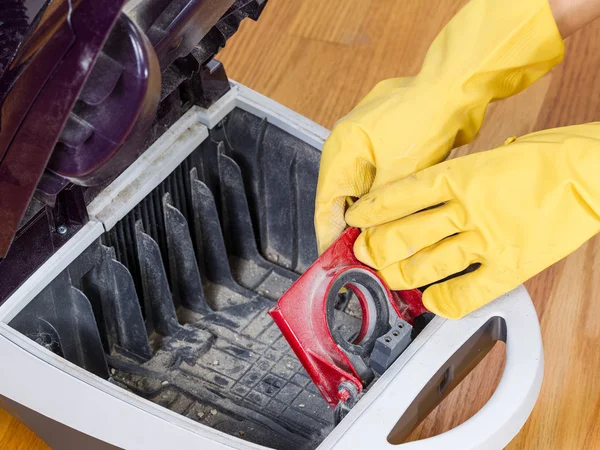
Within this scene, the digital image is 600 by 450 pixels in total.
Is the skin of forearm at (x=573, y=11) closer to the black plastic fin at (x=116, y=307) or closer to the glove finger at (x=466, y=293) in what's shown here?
the glove finger at (x=466, y=293)

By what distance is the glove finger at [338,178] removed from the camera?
3.06ft

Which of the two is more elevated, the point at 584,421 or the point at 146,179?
the point at 146,179

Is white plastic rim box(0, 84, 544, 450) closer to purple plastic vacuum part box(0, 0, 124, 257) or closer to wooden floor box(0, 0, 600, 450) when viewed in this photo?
purple plastic vacuum part box(0, 0, 124, 257)

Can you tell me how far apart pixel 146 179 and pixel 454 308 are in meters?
0.36

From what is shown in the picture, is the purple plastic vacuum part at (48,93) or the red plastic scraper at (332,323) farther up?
the purple plastic vacuum part at (48,93)

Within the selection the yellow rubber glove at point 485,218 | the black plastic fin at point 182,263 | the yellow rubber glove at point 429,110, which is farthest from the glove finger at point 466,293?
the black plastic fin at point 182,263

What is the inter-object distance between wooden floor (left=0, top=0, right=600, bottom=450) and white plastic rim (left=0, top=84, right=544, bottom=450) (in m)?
0.29

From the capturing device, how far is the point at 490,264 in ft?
2.82

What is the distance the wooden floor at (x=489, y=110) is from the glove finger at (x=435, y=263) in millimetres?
308

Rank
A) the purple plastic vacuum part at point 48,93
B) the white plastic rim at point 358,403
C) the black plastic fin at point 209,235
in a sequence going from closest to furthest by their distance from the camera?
the purple plastic vacuum part at point 48,93 → the white plastic rim at point 358,403 → the black plastic fin at point 209,235

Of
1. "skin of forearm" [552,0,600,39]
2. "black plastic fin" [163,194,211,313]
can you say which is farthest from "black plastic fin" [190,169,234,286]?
"skin of forearm" [552,0,600,39]

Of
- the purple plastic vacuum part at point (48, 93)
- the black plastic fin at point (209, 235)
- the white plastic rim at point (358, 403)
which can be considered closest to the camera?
the purple plastic vacuum part at point (48, 93)

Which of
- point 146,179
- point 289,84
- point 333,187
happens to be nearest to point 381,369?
point 333,187

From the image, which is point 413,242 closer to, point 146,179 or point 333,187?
point 333,187
